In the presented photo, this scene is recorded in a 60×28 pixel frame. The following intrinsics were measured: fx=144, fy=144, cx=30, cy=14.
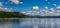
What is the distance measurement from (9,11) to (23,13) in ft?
0.68

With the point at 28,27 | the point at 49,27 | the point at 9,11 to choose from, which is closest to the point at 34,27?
the point at 28,27

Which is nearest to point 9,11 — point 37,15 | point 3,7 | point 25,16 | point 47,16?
point 3,7

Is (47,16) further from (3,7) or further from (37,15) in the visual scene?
(3,7)

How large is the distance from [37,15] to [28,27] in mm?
222

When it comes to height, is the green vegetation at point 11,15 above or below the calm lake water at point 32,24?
above

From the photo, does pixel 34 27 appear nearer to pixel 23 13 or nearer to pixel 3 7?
pixel 23 13

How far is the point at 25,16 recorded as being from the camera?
211 cm

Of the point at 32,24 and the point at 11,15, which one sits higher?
the point at 11,15

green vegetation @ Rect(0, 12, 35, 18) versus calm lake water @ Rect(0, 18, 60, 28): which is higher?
green vegetation @ Rect(0, 12, 35, 18)

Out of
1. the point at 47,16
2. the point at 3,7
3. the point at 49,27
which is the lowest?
the point at 49,27

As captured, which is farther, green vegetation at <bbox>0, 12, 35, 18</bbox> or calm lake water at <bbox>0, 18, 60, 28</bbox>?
calm lake water at <bbox>0, 18, 60, 28</bbox>

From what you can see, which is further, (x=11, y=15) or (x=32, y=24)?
(x=32, y=24)

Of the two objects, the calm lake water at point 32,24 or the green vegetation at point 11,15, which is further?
the calm lake water at point 32,24

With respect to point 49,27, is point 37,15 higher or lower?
higher
